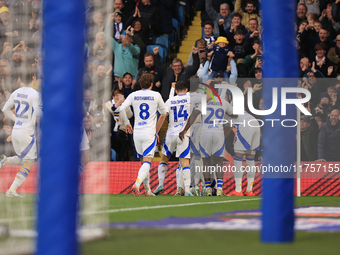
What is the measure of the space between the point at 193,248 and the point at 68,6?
6.18 ft

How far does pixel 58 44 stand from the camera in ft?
8.82

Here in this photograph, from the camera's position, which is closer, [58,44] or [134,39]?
[58,44]

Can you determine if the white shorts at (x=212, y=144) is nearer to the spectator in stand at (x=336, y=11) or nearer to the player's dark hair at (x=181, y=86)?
the player's dark hair at (x=181, y=86)

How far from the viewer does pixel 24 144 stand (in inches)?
395

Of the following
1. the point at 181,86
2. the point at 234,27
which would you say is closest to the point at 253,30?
the point at 234,27

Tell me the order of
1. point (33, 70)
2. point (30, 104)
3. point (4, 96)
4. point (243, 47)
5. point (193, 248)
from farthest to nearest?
point (243, 47) < point (30, 104) < point (4, 96) < point (33, 70) < point (193, 248)

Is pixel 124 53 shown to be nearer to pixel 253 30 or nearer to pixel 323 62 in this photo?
pixel 253 30

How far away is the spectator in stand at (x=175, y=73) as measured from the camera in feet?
44.0

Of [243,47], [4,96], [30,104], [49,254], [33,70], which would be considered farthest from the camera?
[243,47]

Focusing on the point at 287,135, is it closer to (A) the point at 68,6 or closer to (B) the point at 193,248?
(B) the point at 193,248

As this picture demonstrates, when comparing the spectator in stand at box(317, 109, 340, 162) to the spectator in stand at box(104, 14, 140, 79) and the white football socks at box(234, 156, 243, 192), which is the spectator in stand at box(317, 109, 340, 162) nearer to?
the white football socks at box(234, 156, 243, 192)

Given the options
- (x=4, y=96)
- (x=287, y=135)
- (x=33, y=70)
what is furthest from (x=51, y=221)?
(x=4, y=96)

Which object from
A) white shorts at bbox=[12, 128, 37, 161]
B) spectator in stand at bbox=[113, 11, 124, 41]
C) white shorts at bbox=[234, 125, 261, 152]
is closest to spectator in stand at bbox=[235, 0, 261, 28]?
spectator in stand at bbox=[113, 11, 124, 41]

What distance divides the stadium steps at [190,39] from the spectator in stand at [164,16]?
1.27m
